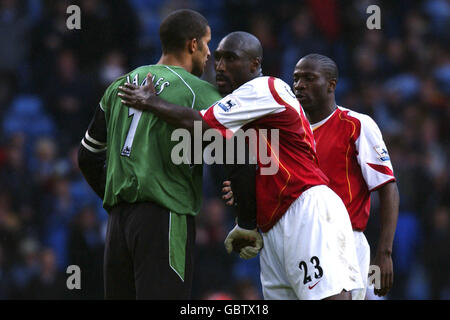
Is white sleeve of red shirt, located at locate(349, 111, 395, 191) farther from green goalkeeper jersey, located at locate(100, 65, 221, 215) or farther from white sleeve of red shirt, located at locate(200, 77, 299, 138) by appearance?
green goalkeeper jersey, located at locate(100, 65, 221, 215)

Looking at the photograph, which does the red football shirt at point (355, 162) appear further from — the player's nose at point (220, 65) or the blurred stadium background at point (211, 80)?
the blurred stadium background at point (211, 80)

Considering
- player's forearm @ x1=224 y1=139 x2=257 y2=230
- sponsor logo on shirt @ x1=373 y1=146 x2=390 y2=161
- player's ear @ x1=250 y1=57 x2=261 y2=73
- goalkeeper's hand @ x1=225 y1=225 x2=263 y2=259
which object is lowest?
goalkeeper's hand @ x1=225 y1=225 x2=263 y2=259

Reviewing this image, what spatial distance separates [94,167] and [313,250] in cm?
156

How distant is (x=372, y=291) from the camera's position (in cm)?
646

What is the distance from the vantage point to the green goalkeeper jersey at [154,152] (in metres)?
4.94

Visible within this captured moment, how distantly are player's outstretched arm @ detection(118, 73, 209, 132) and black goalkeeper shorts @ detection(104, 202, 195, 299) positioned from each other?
20.3 inches

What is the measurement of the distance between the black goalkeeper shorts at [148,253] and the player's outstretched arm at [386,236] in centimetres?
144

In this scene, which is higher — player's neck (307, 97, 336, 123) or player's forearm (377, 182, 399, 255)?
player's neck (307, 97, 336, 123)

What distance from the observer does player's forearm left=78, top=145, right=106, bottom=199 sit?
5.44 meters

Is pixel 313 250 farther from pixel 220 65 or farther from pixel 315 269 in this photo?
pixel 220 65

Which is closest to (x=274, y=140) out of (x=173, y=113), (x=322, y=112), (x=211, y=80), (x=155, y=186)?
(x=173, y=113)

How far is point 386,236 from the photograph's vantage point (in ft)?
18.9

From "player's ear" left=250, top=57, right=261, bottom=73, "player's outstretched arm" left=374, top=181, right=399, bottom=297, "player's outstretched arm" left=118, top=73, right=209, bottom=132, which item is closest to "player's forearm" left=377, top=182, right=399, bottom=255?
"player's outstretched arm" left=374, top=181, right=399, bottom=297

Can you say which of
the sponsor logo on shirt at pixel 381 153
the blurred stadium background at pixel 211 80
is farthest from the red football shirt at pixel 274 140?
the blurred stadium background at pixel 211 80
